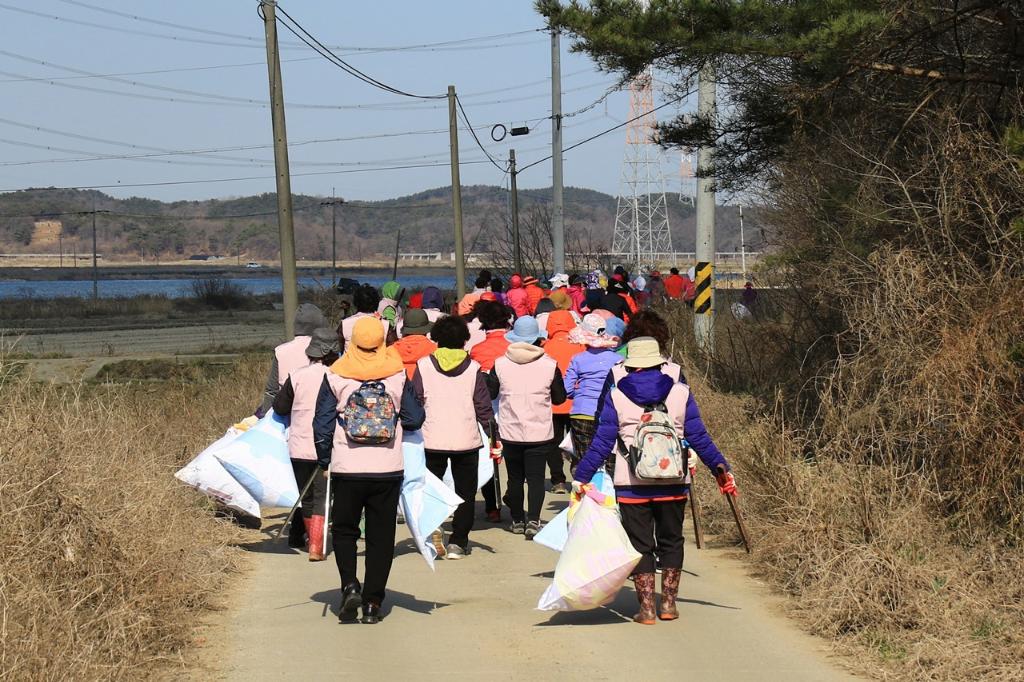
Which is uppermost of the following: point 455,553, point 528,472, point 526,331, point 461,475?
point 526,331

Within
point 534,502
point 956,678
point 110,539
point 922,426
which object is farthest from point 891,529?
point 110,539

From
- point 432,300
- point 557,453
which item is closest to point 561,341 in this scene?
point 557,453

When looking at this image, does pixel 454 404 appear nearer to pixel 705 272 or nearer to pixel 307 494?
pixel 307 494

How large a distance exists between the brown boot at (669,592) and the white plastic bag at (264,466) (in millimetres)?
3597

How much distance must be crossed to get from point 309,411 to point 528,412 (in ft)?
6.94

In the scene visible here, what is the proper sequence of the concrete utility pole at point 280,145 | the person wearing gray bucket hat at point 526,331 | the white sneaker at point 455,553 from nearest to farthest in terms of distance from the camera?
the white sneaker at point 455,553
the person wearing gray bucket hat at point 526,331
the concrete utility pole at point 280,145

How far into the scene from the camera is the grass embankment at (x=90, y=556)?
6457 mm

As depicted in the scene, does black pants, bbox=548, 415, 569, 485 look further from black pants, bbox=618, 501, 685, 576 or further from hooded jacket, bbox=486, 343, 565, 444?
black pants, bbox=618, 501, 685, 576

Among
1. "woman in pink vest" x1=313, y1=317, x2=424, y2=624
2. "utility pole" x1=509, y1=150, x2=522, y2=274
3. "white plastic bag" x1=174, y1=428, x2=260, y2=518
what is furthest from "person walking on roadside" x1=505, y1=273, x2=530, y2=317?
"utility pole" x1=509, y1=150, x2=522, y2=274

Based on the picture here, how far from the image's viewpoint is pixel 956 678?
689 centimetres

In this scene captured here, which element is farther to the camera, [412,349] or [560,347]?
[560,347]

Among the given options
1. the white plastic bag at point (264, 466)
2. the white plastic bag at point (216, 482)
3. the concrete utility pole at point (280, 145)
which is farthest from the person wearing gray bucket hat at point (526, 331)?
the concrete utility pole at point (280, 145)

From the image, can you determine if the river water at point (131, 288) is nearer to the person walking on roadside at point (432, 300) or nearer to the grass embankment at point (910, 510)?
the person walking on roadside at point (432, 300)

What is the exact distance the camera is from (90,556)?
7781mm
